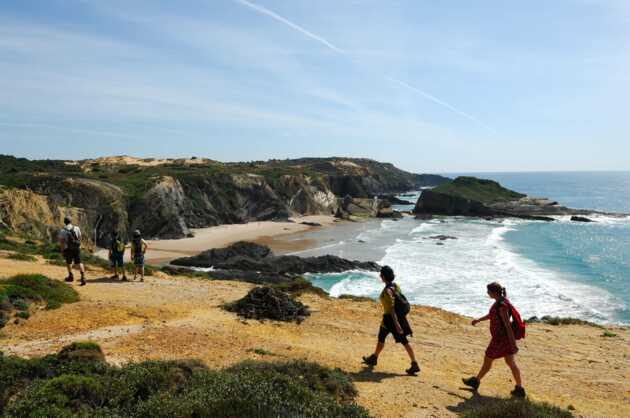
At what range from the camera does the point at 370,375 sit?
7.98 metres

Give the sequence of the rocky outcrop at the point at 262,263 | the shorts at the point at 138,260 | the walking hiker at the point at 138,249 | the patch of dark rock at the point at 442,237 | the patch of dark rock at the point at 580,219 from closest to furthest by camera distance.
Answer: the walking hiker at the point at 138,249 → the shorts at the point at 138,260 → the rocky outcrop at the point at 262,263 → the patch of dark rock at the point at 442,237 → the patch of dark rock at the point at 580,219

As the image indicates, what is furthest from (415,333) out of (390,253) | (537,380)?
(390,253)

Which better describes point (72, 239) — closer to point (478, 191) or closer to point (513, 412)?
point (513, 412)

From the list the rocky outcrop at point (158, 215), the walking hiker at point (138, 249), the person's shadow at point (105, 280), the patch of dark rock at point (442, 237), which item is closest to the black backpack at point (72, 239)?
the person's shadow at point (105, 280)

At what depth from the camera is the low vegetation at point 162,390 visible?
466 cm

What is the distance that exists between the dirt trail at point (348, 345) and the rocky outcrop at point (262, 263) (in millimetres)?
16638

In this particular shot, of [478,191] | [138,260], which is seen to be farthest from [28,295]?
[478,191]

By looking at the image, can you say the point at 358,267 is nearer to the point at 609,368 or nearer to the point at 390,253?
the point at 390,253

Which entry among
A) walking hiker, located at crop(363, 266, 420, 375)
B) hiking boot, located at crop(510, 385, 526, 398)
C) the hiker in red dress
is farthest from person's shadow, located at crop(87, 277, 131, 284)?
hiking boot, located at crop(510, 385, 526, 398)

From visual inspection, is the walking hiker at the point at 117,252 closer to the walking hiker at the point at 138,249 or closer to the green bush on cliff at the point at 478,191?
the walking hiker at the point at 138,249

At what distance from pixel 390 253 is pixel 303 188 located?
126 ft

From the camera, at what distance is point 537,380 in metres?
9.21

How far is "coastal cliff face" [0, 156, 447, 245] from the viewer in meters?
34.4

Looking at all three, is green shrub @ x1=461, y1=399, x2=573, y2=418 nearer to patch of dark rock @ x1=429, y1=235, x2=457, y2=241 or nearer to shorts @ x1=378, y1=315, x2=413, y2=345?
shorts @ x1=378, y1=315, x2=413, y2=345
